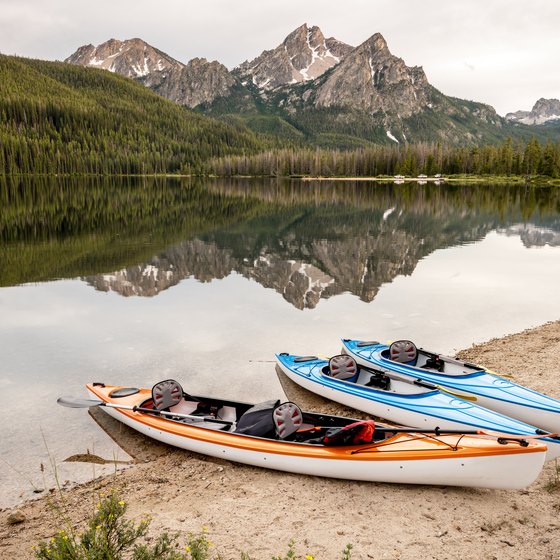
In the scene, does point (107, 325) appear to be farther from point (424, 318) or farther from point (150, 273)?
point (424, 318)

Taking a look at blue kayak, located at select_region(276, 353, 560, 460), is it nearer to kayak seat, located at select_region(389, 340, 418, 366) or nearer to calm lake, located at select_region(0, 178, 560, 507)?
kayak seat, located at select_region(389, 340, 418, 366)

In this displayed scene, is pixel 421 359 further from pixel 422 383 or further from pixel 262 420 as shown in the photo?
pixel 262 420

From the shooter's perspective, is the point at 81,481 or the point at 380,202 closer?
the point at 81,481

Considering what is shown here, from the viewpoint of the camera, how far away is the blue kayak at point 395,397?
1097 centimetres

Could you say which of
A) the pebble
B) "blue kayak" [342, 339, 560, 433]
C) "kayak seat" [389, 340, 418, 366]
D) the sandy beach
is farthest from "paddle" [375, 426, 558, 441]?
the pebble

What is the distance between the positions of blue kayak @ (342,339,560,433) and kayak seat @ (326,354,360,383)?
1090 millimetres

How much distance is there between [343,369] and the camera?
14.2m

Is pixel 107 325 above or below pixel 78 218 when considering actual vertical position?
below

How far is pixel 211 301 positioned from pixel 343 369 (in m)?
12.2

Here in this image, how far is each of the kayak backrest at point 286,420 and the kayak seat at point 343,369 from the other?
3578 mm

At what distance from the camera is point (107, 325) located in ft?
69.2

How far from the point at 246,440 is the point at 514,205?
8011 centimetres

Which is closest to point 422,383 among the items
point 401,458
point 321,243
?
point 401,458

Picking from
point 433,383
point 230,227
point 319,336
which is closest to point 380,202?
point 230,227
